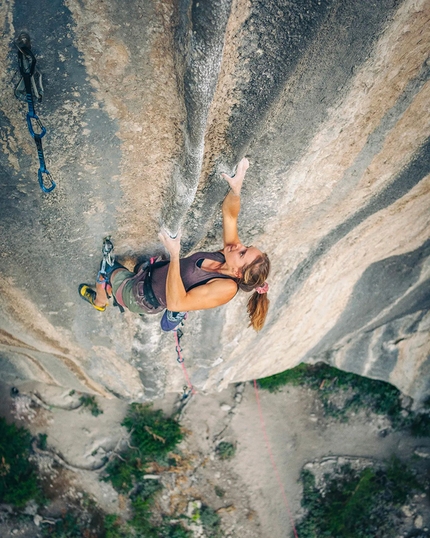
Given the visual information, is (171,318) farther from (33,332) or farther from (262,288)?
(33,332)

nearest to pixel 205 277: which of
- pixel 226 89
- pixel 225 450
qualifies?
pixel 226 89

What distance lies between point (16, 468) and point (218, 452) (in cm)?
341

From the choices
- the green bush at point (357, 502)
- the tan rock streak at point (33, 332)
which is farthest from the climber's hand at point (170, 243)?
the green bush at point (357, 502)

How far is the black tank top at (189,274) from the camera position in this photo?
114 inches

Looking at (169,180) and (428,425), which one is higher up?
(169,180)

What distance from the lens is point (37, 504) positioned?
6.31m

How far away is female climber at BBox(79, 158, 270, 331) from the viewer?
2.68 meters

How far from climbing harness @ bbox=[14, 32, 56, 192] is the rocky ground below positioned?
5826 mm

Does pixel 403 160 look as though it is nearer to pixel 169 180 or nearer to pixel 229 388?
pixel 169 180

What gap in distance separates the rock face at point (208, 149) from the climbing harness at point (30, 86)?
6 centimetres

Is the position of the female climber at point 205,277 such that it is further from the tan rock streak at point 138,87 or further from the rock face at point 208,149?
the tan rock streak at point 138,87

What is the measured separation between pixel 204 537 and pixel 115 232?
5.86 meters

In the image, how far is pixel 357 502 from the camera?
21.8 ft

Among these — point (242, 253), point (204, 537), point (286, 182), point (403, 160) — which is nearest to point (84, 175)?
point (242, 253)
